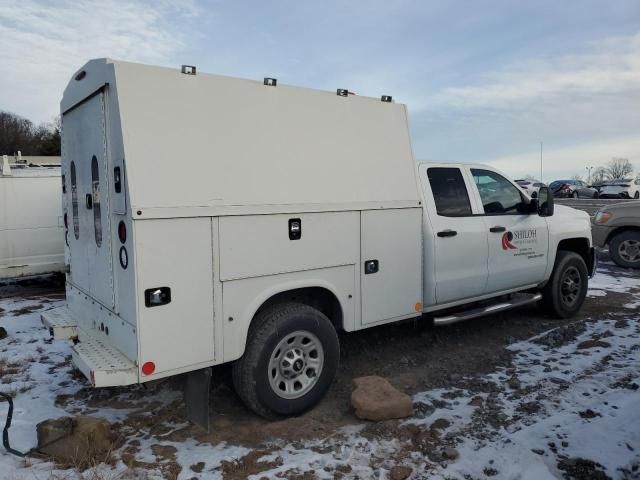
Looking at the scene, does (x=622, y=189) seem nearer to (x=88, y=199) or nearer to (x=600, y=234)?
(x=600, y=234)

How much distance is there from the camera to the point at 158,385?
503 centimetres

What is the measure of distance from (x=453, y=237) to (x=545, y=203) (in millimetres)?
1625

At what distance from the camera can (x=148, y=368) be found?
3.54 metres

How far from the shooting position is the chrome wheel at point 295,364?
4.19m

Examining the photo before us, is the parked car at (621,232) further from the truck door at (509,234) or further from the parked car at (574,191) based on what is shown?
the parked car at (574,191)

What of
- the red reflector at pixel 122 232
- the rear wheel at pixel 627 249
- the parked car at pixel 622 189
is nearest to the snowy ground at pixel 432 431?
the red reflector at pixel 122 232

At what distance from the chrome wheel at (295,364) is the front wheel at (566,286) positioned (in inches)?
155

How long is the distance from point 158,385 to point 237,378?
4.39 feet

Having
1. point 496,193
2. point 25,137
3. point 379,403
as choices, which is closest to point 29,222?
point 379,403

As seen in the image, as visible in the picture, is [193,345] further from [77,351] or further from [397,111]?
[397,111]

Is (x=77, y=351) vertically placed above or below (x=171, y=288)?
below

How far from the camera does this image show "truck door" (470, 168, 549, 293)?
602 centimetres

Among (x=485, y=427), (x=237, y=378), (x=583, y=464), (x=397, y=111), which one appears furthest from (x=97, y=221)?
(x=583, y=464)

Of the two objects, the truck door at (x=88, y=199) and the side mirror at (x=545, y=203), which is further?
the side mirror at (x=545, y=203)
